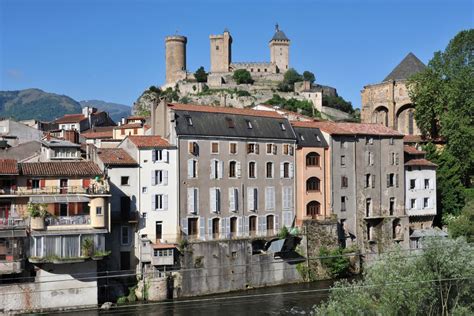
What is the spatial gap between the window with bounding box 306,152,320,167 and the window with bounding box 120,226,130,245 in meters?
18.0

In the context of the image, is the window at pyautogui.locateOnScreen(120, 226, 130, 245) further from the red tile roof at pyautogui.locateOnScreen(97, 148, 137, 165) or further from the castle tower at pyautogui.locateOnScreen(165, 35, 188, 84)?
the castle tower at pyautogui.locateOnScreen(165, 35, 188, 84)

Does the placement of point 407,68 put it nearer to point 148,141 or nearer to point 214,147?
point 214,147

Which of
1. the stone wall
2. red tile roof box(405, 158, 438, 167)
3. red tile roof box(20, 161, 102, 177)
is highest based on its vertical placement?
red tile roof box(405, 158, 438, 167)

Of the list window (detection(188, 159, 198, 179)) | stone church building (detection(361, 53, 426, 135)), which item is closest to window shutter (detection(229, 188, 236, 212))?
window (detection(188, 159, 198, 179))

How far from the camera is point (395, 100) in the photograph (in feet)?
282

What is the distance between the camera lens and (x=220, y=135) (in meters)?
52.3

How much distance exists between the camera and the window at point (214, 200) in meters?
51.1

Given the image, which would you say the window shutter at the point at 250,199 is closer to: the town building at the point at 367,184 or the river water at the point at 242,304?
the river water at the point at 242,304

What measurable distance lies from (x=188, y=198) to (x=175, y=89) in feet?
311

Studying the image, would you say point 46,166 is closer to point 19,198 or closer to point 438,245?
point 19,198

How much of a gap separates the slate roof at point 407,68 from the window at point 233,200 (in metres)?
42.8

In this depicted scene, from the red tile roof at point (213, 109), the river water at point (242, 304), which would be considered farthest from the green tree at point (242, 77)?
the river water at point (242, 304)

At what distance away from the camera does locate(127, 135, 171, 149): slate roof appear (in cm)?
4906

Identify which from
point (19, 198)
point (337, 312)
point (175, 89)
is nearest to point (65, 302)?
point (19, 198)
